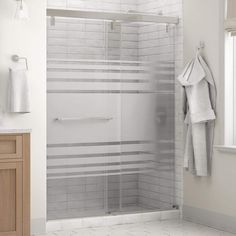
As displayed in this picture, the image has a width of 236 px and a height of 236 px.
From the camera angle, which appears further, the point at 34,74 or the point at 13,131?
the point at 34,74

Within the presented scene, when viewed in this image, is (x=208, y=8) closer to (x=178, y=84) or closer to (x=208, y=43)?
(x=208, y=43)

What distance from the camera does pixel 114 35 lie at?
591cm

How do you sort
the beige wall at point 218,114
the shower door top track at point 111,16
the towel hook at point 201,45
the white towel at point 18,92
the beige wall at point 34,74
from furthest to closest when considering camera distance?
the towel hook at point 201,45, the shower door top track at point 111,16, the beige wall at point 218,114, the beige wall at point 34,74, the white towel at point 18,92

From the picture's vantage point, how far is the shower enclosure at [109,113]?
18.7 feet

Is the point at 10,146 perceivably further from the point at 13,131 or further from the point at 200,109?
the point at 200,109

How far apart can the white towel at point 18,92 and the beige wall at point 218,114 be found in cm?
168

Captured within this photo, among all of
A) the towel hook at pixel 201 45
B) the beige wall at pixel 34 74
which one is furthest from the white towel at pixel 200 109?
the beige wall at pixel 34 74

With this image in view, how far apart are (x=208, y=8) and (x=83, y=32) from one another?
3.98 ft

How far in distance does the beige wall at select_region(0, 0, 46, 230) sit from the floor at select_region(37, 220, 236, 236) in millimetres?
400

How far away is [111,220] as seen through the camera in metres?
5.75

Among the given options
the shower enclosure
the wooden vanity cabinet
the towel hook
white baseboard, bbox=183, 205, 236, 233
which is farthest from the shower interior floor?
the towel hook

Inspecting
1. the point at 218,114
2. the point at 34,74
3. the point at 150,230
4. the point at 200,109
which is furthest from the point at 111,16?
the point at 150,230

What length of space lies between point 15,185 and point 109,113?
4.59ft

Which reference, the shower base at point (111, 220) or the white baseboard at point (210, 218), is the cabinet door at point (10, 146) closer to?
the shower base at point (111, 220)
